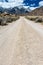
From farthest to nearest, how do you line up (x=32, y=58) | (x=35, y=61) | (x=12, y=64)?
1. (x=32, y=58)
2. (x=35, y=61)
3. (x=12, y=64)

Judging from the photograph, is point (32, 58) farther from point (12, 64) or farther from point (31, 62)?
point (12, 64)

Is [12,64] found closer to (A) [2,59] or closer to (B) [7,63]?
(B) [7,63]

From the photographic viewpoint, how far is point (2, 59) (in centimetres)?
783

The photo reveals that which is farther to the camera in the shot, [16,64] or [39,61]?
[39,61]

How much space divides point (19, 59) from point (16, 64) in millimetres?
827

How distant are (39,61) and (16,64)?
1.10 metres

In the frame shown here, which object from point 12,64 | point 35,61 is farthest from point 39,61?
point 12,64

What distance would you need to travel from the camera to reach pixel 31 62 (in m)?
7.32

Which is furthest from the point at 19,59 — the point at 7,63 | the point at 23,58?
the point at 7,63

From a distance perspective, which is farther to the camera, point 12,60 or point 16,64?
point 12,60

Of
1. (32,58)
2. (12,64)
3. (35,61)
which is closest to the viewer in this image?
(12,64)

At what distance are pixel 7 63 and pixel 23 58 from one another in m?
1.07

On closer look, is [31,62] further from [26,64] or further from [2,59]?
[2,59]

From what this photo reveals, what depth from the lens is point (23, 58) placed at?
797 centimetres
